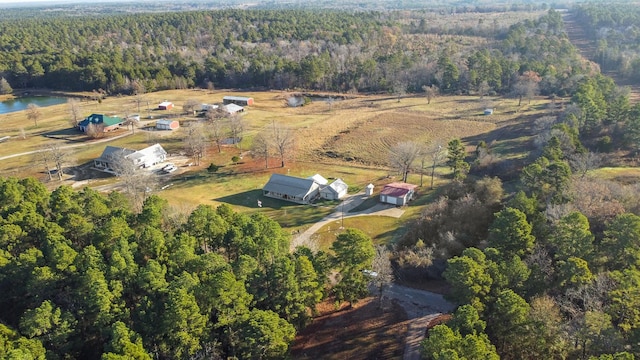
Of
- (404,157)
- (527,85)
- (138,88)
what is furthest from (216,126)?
(527,85)

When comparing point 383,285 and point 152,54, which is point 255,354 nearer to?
point 383,285

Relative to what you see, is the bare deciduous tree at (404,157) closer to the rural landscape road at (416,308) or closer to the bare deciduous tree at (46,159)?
the rural landscape road at (416,308)

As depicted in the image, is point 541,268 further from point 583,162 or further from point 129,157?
point 129,157

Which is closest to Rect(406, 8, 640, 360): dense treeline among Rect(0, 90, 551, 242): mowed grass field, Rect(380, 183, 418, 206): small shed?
Rect(380, 183, 418, 206): small shed

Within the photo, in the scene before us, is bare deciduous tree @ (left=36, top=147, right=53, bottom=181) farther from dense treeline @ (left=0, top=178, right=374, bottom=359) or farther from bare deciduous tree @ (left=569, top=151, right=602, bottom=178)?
bare deciduous tree @ (left=569, top=151, right=602, bottom=178)

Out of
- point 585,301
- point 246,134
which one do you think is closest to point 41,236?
point 585,301

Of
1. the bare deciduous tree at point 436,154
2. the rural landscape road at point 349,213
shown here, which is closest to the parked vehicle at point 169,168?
the rural landscape road at point 349,213
